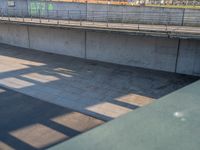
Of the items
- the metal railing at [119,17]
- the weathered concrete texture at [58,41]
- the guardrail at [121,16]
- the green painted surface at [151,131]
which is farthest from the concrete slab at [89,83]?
the green painted surface at [151,131]

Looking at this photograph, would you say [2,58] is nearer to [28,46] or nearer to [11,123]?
[28,46]

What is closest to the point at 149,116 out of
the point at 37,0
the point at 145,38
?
the point at 145,38

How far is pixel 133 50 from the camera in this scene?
15945mm

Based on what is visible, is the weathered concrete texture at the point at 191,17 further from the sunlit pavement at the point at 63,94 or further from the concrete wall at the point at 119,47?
the sunlit pavement at the point at 63,94

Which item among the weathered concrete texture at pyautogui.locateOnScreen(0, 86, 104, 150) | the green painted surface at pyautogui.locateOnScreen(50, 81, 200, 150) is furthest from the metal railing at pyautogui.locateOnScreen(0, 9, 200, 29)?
the green painted surface at pyautogui.locateOnScreen(50, 81, 200, 150)

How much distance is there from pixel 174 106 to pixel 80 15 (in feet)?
60.8

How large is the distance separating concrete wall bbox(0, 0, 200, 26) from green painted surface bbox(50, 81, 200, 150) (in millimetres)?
14047

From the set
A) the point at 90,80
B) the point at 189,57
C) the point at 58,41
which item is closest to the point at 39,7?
the point at 58,41

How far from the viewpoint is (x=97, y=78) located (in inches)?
557

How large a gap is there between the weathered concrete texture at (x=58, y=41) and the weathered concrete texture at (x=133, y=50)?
2.94ft

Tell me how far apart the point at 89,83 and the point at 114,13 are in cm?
734

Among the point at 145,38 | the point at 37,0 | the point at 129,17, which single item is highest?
the point at 37,0

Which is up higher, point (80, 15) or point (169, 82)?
point (80, 15)

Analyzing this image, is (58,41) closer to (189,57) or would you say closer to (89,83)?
(89,83)
